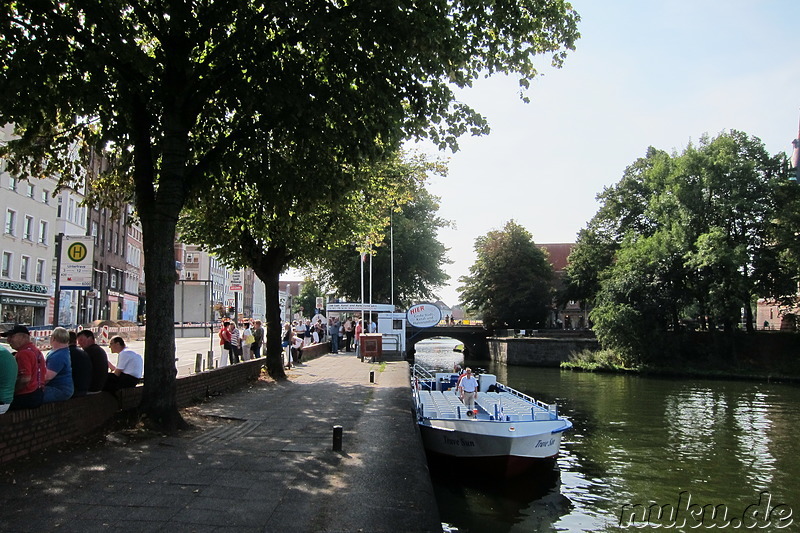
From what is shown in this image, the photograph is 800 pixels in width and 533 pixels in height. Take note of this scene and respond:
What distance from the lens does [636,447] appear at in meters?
18.8

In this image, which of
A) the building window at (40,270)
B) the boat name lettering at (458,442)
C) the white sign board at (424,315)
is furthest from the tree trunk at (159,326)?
the building window at (40,270)

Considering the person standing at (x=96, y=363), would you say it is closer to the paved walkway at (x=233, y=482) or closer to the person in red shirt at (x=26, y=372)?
the paved walkway at (x=233, y=482)

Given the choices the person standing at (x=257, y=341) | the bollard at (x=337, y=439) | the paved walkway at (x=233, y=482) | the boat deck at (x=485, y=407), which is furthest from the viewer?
the person standing at (x=257, y=341)

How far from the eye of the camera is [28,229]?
45781 millimetres

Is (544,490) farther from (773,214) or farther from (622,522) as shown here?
(773,214)

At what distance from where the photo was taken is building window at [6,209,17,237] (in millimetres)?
42737

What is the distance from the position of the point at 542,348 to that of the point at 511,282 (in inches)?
553

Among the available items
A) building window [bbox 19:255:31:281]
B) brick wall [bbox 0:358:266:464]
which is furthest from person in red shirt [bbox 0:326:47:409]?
Answer: building window [bbox 19:255:31:281]

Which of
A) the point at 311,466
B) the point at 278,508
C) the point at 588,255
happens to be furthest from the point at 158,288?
the point at 588,255

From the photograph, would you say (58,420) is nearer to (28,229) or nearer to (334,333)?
(334,333)

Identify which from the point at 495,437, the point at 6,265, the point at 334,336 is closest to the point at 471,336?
the point at 334,336

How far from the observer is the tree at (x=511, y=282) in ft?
228

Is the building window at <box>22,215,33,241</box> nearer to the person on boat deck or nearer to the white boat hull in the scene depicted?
the person on boat deck

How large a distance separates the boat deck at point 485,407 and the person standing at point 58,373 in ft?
31.2
